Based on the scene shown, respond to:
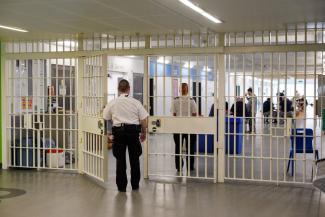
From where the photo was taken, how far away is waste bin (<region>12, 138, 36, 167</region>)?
8.06 m

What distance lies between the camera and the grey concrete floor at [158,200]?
17.5ft

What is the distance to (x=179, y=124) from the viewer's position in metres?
7.11

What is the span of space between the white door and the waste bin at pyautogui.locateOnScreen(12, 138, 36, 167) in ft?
3.78

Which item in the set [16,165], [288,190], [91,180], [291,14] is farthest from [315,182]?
[16,165]

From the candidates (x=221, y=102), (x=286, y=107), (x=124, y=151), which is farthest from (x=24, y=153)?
(x=286, y=107)

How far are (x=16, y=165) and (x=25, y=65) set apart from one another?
2077 millimetres

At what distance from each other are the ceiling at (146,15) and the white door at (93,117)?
0.68 metres

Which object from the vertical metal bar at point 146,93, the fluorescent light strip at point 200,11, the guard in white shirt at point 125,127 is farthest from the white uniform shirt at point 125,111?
the fluorescent light strip at point 200,11

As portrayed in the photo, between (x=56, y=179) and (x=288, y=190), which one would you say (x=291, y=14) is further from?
(x=56, y=179)

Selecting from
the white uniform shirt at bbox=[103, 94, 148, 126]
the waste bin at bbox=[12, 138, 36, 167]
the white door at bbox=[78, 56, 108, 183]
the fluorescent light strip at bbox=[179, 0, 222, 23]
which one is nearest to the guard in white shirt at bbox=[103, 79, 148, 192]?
the white uniform shirt at bbox=[103, 94, 148, 126]

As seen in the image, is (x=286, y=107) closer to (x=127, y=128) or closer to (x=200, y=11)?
(x=200, y=11)

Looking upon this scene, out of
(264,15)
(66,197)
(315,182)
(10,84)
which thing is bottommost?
(66,197)

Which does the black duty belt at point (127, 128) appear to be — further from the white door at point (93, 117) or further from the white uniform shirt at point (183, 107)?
the white uniform shirt at point (183, 107)

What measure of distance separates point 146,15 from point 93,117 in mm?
2127
